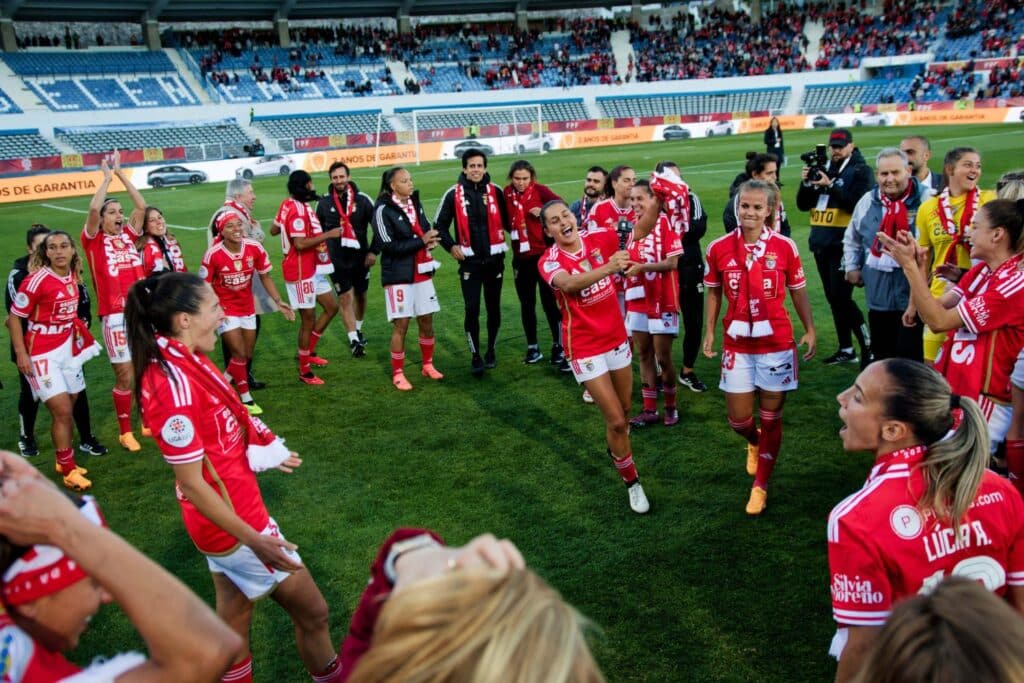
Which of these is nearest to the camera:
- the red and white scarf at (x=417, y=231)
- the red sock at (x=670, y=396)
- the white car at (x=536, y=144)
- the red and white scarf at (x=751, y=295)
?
the red and white scarf at (x=751, y=295)

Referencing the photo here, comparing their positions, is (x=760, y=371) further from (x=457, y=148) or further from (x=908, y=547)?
(x=457, y=148)

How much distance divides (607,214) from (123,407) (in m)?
5.05

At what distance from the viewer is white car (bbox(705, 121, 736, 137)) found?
45562 mm

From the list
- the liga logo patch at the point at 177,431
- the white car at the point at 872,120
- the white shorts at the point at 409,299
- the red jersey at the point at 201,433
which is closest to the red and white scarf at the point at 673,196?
the white shorts at the point at 409,299

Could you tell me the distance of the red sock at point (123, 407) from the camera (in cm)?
760

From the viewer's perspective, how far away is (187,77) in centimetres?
4941

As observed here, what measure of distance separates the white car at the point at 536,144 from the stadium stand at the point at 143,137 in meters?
14.8

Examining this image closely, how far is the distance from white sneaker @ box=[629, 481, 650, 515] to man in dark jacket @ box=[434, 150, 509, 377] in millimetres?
3786

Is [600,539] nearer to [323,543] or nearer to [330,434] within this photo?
[323,543]

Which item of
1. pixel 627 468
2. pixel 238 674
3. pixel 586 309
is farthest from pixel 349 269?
pixel 238 674

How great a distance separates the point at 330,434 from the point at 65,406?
7.51 feet

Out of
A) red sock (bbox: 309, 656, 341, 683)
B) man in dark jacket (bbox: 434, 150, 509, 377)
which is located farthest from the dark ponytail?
man in dark jacket (bbox: 434, 150, 509, 377)

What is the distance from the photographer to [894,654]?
59.6 inches

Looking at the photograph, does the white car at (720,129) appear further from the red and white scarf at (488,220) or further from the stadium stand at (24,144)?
the red and white scarf at (488,220)
